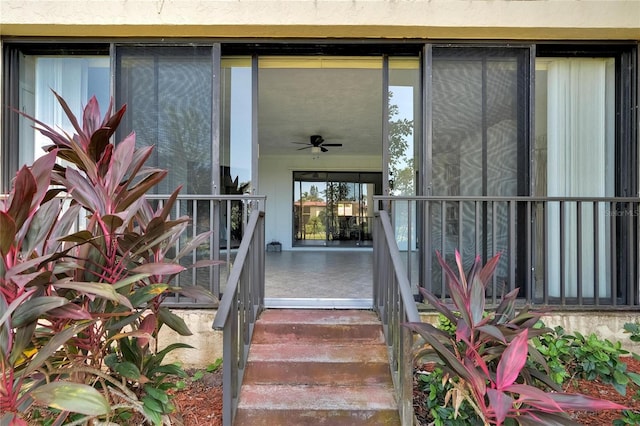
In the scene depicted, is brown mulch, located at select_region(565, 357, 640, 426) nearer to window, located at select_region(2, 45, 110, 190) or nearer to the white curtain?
the white curtain

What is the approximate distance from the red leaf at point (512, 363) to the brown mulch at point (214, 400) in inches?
42.7

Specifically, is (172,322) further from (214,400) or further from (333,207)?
(333,207)

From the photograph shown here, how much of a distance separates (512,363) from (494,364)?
352 millimetres

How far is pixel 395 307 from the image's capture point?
215 centimetres

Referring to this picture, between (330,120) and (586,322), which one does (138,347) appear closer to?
(586,322)

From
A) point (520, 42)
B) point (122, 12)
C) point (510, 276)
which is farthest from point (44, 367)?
point (520, 42)

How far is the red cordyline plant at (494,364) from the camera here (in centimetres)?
146

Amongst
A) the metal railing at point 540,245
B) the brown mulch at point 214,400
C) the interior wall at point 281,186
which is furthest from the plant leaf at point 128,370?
the interior wall at point 281,186

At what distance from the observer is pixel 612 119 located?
311 cm

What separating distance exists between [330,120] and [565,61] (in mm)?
3581

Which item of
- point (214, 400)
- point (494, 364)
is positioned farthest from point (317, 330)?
point (494, 364)

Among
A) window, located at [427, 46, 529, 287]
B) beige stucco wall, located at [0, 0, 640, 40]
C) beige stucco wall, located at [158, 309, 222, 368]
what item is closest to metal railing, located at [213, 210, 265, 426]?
beige stucco wall, located at [158, 309, 222, 368]

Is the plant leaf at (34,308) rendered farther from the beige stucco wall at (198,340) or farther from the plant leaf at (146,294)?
the beige stucco wall at (198,340)

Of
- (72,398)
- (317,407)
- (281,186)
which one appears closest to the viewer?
(72,398)
